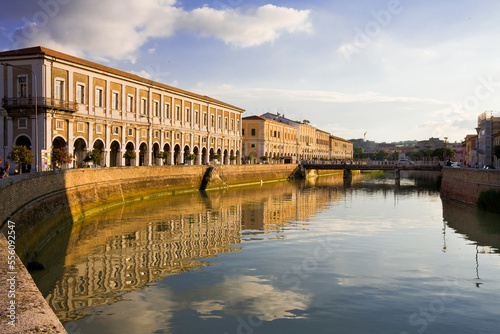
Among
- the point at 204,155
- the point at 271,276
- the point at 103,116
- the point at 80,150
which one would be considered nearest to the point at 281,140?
the point at 204,155

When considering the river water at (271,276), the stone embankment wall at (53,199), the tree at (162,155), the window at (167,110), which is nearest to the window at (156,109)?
the window at (167,110)

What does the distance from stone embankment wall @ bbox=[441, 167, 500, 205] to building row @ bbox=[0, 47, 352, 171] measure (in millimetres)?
28680

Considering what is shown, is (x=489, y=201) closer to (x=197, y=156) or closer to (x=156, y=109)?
(x=156, y=109)

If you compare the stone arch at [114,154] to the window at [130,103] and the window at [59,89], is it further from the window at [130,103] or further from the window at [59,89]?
the window at [59,89]

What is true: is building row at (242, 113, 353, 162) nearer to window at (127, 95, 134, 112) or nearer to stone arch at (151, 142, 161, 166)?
stone arch at (151, 142, 161, 166)

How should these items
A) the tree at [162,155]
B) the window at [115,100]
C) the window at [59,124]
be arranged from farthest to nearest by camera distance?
1. the tree at [162,155]
2. the window at [115,100]
3. the window at [59,124]

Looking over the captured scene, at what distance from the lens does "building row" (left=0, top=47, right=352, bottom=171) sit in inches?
1309

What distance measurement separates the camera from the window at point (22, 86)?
33562 millimetres

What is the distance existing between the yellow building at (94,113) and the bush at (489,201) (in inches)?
1130

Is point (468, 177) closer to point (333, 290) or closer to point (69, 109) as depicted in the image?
point (333, 290)

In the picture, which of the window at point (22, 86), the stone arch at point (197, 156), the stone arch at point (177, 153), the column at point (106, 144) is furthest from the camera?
the stone arch at point (197, 156)

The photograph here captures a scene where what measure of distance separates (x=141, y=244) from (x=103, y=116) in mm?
24222

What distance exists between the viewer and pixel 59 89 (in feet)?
115

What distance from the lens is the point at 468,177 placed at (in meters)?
36.6
